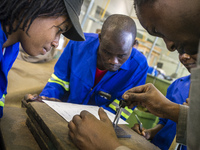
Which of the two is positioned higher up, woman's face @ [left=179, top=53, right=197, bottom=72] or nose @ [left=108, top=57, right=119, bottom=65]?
woman's face @ [left=179, top=53, right=197, bottom=72]

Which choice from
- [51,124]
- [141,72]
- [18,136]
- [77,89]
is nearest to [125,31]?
[141,72]

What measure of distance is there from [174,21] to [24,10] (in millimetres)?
714

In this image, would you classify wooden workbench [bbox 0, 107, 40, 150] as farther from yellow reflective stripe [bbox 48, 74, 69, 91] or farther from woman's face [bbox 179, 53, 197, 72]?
woman's face [bbox 179, 53, 197, 72]

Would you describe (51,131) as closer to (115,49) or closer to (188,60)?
(115,49)

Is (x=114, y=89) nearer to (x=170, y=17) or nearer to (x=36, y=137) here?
(x=36, y=137)

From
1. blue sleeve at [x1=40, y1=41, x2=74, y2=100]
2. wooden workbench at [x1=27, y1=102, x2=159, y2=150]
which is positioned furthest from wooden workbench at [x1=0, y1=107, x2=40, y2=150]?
blue sleeve at [x1=40, y1=41, x2=74, y2=100]

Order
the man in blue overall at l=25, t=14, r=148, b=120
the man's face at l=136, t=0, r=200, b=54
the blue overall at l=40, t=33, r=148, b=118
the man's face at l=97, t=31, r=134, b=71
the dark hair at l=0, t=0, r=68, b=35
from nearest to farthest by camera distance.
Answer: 1. the man's face at l=136, t=0, r=200, b=54
2. the dark hair at l=0, t=0, r=68, b=35
3. the man's face at l=97, t=31, r=134, b=71
4. the man in blue overall at l=25, t=14, r=148, b=120
5. the blue overall at l=40, t=33, r=148, b=118

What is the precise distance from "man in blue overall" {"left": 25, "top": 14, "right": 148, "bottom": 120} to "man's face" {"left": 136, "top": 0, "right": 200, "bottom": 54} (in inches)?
31.2

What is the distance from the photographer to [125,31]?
54.4 inches

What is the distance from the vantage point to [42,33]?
3.03 feet

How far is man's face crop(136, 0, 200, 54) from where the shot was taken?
53cm

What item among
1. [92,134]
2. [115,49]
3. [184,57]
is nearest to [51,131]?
[92,134]

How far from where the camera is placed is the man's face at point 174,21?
530 mm

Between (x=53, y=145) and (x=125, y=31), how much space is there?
1054 millimetres
